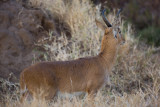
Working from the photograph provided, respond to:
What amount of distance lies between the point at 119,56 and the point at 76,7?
94.2 inches

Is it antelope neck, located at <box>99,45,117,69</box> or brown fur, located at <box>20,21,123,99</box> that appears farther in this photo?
antelope neck, located at <box>99,45,117,69</box>

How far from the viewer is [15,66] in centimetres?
852

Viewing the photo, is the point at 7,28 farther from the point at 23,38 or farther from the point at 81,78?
the point at 81,78

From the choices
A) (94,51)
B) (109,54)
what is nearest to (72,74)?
(109,54)

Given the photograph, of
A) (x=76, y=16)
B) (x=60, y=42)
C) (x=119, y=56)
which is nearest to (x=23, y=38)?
(x=60, y=42)

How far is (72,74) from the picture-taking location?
664 cm

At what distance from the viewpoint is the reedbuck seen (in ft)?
20.0

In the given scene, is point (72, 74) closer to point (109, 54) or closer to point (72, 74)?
point (72, 74)

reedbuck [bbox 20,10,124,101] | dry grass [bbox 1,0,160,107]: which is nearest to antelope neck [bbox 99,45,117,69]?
reedbuck [bbox 20,10,124,101]

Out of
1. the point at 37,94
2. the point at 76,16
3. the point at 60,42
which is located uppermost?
the point at 76,16

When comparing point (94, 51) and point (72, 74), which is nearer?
point (72, 74)

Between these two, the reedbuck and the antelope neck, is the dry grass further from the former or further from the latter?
the reedbuck

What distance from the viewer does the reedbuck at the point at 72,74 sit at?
6098 millimetres

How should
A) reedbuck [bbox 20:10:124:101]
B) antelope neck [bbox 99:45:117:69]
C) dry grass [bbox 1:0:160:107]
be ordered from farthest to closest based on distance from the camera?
dry grass [bbox 1:0:160:107] → antelope neck [bbox 99:45:117:69] → reedbuck [bbox 20:10:124:101]
